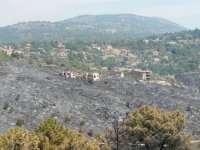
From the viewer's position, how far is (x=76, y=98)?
84.1m

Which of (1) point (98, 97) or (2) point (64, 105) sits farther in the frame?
(1) point (98, 97)

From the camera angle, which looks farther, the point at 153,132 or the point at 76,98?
the point at 76,98

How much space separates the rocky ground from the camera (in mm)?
68750

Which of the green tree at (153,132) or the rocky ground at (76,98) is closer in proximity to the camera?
the green tree at (153,132)

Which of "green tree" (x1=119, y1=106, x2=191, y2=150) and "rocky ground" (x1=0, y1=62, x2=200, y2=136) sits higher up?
"green tree" (x1=119, y1=106, x2=191, y2=150)

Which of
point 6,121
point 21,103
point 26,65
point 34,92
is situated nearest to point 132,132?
point 6,121

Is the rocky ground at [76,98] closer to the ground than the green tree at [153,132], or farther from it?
closer to the ground

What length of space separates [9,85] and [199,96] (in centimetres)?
4648

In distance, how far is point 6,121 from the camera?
60.6 m

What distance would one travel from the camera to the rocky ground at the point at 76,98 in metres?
68.8

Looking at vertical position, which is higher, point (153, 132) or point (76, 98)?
point (153, 132)

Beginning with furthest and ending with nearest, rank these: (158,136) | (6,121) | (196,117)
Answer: (196,117) → (6,121) → (158,136)

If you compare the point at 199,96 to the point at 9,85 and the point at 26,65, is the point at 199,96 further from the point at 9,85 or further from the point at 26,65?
the point at 9,85

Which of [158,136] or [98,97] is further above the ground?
[158,136]
